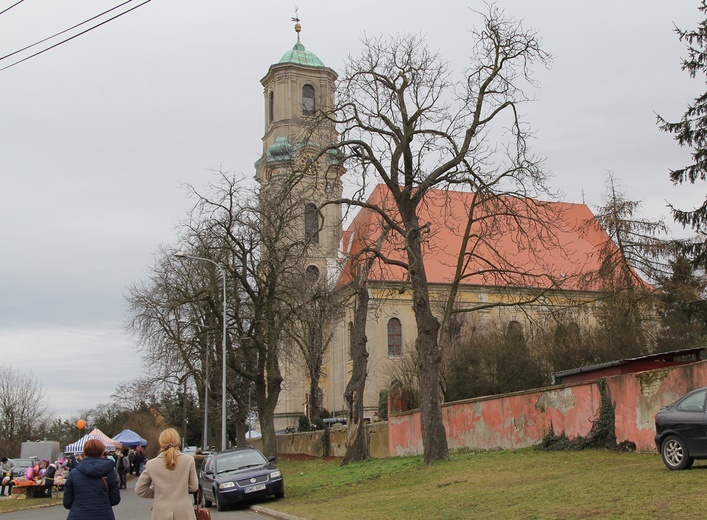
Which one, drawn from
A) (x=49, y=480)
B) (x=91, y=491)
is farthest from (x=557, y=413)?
(x=49, y=480)

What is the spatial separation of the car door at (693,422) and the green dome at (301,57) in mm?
58659

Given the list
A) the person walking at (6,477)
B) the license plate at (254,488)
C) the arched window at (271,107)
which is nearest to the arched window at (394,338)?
the arched window at (271,107)

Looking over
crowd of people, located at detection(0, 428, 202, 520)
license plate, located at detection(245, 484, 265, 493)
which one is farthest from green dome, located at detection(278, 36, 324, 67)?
crowd of people, located at detection(0, 428, 202, 520)

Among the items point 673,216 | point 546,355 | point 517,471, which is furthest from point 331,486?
point 546,355

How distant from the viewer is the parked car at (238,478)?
20.4 m

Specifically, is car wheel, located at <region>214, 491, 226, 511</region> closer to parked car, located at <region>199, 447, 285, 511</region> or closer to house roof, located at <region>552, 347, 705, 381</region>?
parked car, located at <region>199, 447, 285, 511</region>

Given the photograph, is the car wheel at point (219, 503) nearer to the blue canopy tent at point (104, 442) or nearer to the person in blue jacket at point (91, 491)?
the person in blue jacket at point (91, 491)

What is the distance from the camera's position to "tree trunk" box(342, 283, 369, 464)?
29078 millimetres

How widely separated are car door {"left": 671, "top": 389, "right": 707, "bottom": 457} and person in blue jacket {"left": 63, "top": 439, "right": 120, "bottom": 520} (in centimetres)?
985

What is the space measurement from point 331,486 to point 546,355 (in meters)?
21.0

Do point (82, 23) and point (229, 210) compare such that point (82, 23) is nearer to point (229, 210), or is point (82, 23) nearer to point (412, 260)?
point (412, 260)

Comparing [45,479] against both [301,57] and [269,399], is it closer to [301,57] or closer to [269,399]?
[269,399]

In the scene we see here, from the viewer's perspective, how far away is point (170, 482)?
8219mm

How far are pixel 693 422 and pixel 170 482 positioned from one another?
374 inches
